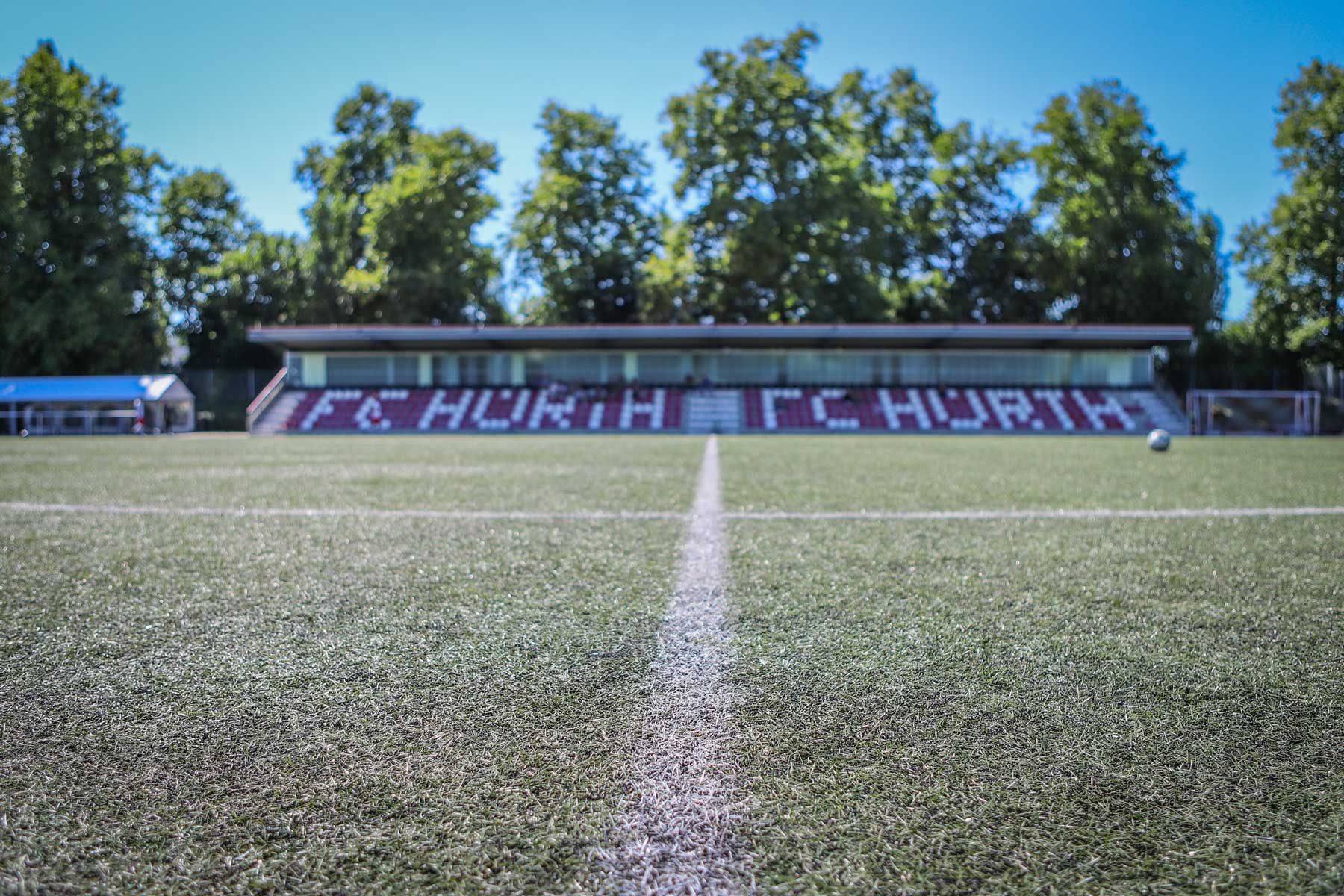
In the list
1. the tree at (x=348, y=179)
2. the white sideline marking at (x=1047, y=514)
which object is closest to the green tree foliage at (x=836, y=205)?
the tree at (x=348, y=179)

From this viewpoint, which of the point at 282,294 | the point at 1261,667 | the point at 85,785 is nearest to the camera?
the point at 85,785

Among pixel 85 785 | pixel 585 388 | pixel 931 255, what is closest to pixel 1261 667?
pixel 85 785

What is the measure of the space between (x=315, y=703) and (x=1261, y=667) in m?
2.07

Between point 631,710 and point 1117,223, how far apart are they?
37.2 m

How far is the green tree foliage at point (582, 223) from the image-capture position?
1310 inches

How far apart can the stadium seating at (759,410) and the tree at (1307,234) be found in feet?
Answer: 25.0

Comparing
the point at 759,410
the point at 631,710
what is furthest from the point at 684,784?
the point at 759,410

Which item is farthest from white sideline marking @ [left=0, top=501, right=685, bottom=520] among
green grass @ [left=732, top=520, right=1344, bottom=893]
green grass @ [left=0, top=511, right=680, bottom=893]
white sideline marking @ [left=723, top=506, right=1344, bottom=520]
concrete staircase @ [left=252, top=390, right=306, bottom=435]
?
concrete staircase @ [left=252, top=390, right=306, bottom=435]

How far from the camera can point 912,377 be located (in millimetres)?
30516

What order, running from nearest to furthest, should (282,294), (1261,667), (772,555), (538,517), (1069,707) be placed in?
(1069,707)
(1261,667)
(772,555)
(538,517)
(282,294)

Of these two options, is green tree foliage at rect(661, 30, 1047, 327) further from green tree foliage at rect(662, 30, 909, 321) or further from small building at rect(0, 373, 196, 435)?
small building at rect(0, 373, 196, 435)

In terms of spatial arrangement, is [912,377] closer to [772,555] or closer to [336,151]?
[336,151]

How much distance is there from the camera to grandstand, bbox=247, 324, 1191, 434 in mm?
27844

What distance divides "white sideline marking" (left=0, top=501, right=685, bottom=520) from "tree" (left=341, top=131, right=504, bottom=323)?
92.5 feet
